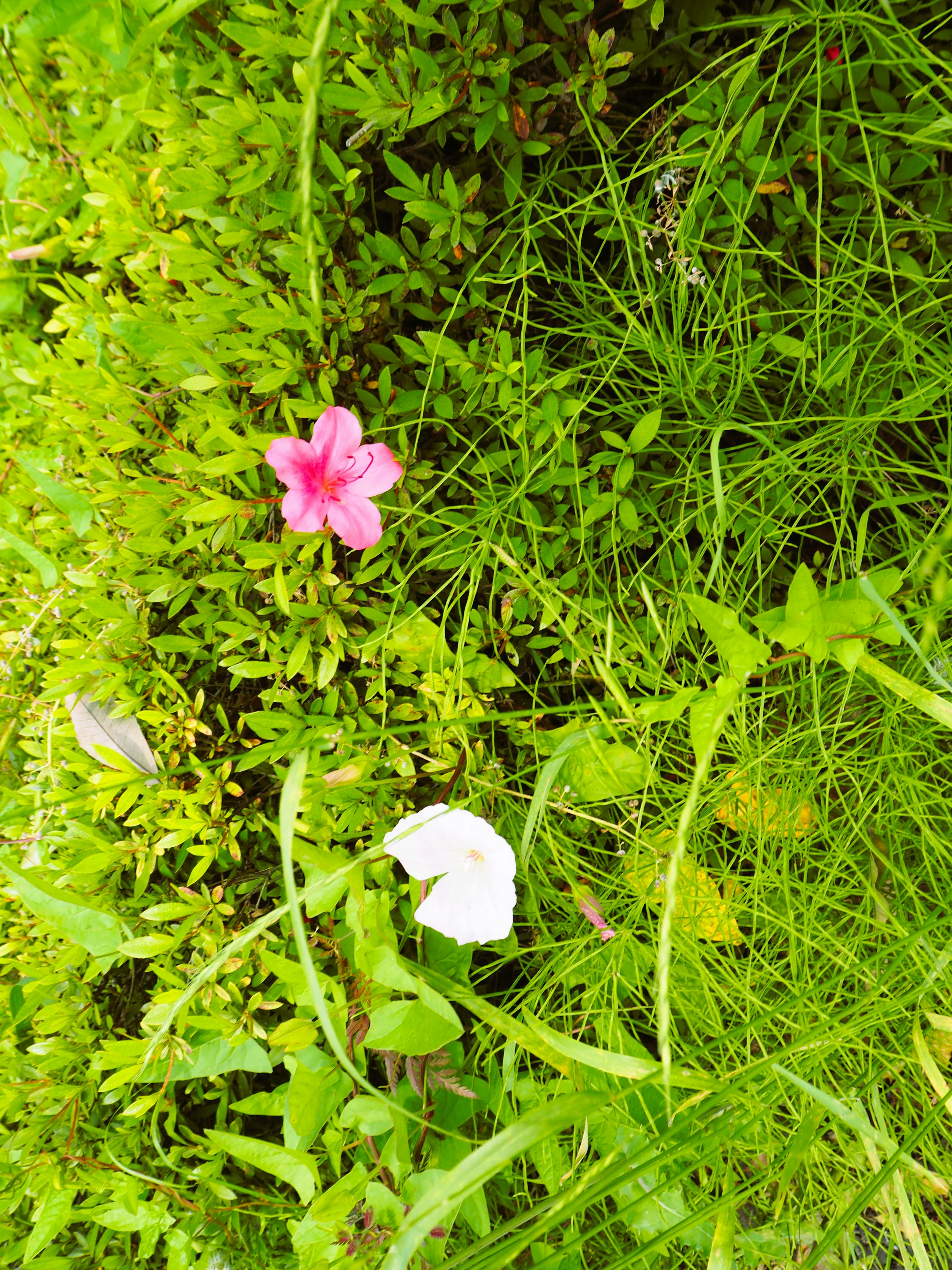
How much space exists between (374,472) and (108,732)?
0.57 m

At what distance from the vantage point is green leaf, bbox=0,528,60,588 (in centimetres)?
113

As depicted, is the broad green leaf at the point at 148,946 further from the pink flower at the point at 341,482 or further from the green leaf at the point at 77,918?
the pink flower at the point at 341,482

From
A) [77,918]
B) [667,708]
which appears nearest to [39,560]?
[77,918]

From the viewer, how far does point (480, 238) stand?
3.07 feet

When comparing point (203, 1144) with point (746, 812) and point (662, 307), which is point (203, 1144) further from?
point (662, 307)

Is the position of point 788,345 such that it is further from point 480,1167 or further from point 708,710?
point 480,1167

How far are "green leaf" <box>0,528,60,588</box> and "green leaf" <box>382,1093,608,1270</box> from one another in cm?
98

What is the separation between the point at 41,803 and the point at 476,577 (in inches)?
29.0

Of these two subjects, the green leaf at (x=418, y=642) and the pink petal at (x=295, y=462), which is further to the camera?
the green leaf at (x=418, y=642)

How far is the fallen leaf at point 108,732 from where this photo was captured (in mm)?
1037

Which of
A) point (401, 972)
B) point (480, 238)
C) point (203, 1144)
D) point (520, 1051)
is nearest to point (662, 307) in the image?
point (480, 238)

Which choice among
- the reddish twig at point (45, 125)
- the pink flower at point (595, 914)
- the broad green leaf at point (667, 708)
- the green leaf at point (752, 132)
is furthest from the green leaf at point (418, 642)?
the reddish twig at point (45, 125)

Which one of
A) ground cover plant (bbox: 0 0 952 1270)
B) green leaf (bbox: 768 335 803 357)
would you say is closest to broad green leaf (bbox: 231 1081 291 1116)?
ground cover plant (bbox: 0 0 952 1270)

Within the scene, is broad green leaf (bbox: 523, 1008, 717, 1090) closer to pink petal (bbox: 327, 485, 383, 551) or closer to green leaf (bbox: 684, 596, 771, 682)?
green leaf (bbox: 684, 596, 771, 682)
